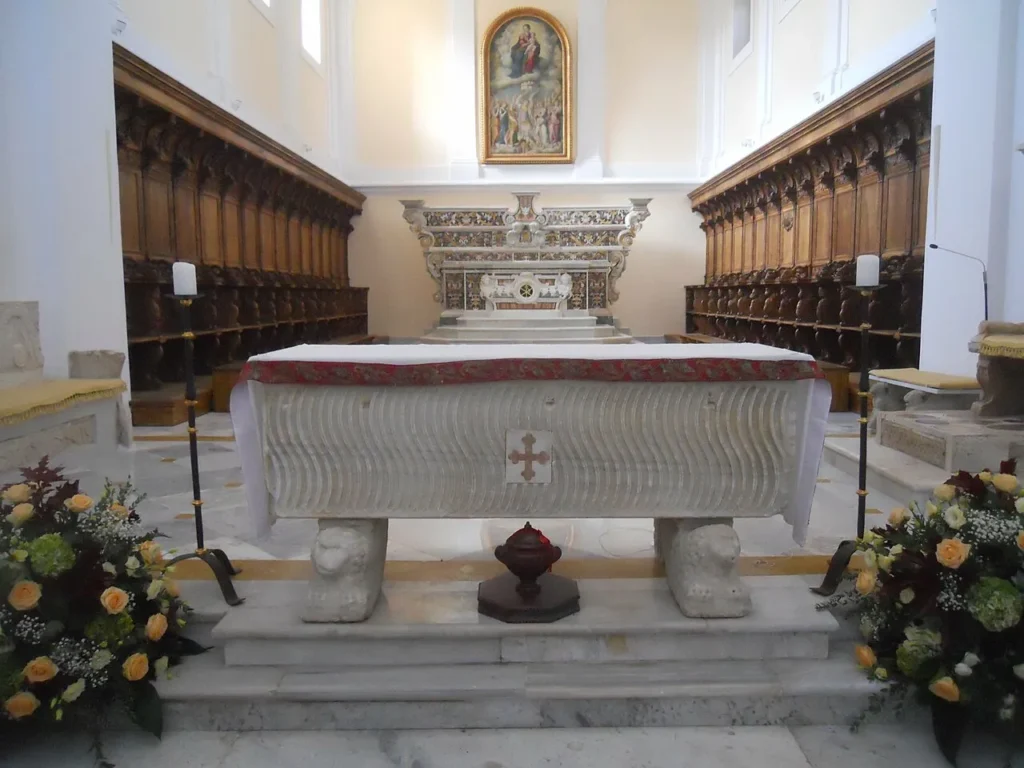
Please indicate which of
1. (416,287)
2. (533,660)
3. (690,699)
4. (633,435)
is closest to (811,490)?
(633,435)

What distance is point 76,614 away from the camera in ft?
7.02

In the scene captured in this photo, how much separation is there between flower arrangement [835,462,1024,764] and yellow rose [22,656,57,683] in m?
2.17

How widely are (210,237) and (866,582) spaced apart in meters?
7.36

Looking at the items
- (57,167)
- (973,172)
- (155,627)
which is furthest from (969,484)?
(57,167)

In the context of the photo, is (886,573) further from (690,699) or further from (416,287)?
(416,287)

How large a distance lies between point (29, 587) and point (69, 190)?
3.15m

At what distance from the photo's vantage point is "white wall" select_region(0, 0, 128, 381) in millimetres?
4266

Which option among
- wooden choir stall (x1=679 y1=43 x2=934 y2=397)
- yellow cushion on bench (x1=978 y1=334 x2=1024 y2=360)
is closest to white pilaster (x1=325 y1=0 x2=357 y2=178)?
wooden choir stall (x1=679 y1=43 x2=934 y2=397)

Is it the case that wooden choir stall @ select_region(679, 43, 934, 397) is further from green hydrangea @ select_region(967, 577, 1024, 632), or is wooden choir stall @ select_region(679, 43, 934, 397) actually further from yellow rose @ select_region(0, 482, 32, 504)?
yellow rose @ select_region(0, 482, 32, 504)

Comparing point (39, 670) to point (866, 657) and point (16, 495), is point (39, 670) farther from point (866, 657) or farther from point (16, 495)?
point (866, 657)

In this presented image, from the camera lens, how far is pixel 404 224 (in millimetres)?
12836

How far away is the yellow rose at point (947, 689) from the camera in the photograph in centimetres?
194

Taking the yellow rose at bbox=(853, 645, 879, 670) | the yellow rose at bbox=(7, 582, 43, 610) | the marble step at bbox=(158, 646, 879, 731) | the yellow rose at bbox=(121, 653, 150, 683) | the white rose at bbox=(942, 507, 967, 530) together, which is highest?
the white rose at bbox=(942, 507, 967, 530)

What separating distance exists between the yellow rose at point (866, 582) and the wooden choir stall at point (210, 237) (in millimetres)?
3607
